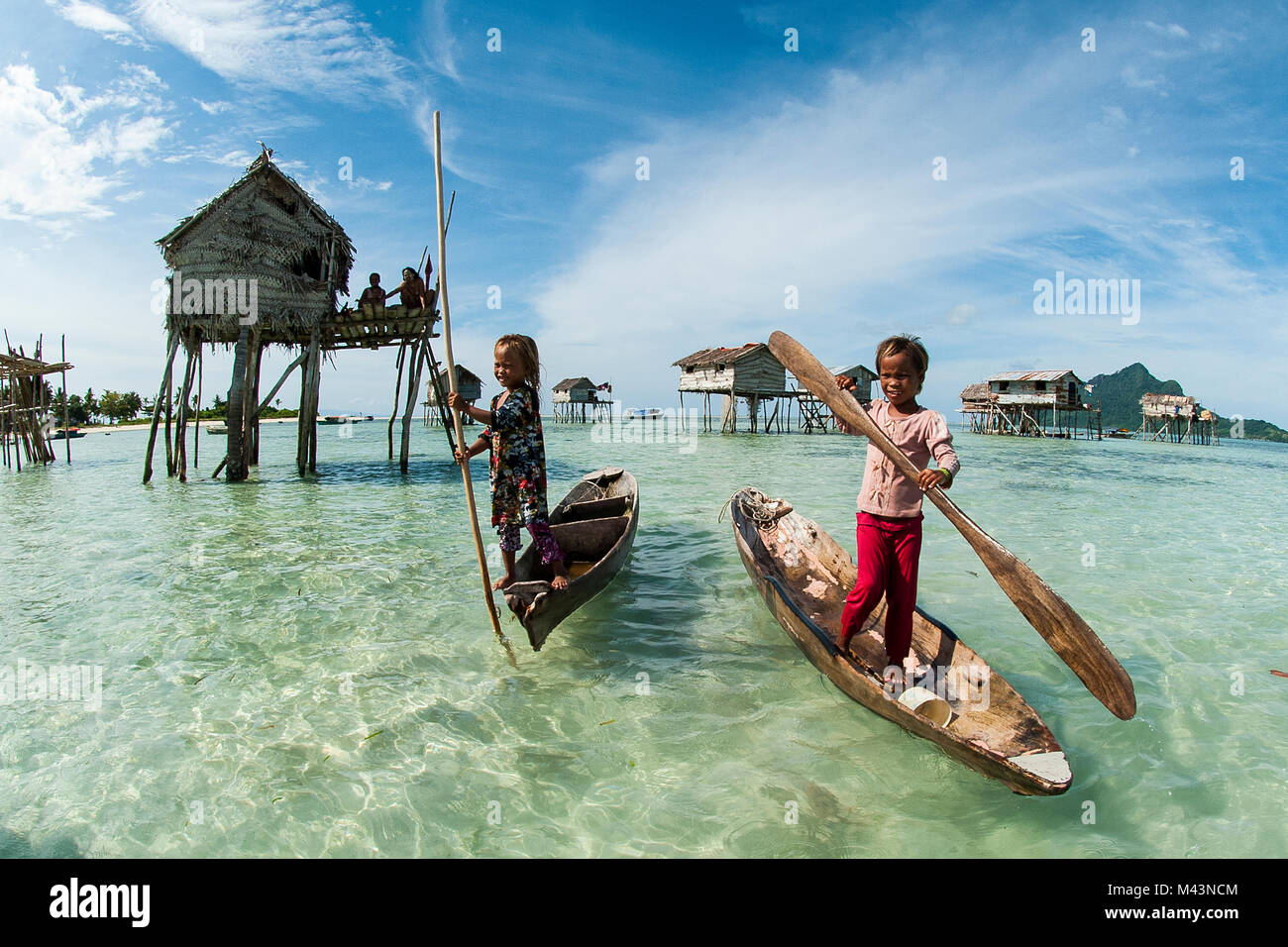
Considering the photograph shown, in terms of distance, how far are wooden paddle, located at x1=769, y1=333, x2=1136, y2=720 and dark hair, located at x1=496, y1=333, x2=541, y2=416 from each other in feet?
7.75

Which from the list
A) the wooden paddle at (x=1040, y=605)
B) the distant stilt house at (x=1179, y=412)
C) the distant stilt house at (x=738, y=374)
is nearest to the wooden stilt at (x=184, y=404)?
the wooden paddle at (x=1040, y=605)

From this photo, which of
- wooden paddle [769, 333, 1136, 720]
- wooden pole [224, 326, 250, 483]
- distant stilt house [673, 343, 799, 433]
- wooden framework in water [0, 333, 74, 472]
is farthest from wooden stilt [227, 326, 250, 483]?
distant stilt house [673, 343, 799, 433]

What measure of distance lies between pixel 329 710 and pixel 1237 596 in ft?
30.4

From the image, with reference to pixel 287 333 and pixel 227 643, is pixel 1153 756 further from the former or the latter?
pixel 287 333

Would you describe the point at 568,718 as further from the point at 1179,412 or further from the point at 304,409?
the point at 1179,412

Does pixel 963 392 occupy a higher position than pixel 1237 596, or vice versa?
pixel 963 392

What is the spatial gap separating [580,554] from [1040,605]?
4446 millimetres

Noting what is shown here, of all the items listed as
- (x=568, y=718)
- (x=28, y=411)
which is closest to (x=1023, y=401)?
(x=568, y=718)

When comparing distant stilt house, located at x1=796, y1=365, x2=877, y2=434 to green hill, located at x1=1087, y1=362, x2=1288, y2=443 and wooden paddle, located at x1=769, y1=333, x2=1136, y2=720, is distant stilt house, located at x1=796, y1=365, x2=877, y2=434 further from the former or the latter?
green hill, located at x1=1087, y1=362, x2=1288, y2=443

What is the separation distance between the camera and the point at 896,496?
3570 millimetres

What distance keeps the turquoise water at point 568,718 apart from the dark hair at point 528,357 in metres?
2.16
